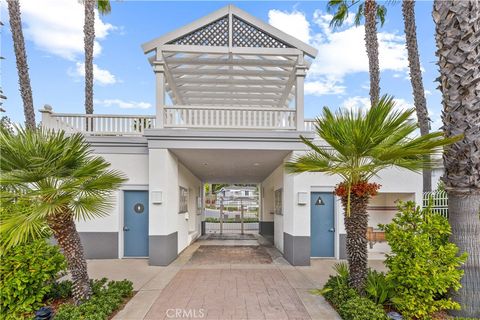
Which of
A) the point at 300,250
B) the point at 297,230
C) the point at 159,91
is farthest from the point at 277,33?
the point at 300,250

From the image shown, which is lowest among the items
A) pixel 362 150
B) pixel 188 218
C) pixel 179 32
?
pixel 188 218

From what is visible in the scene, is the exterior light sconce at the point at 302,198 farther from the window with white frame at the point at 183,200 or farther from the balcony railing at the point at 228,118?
the window with white frame at the point at 183,200

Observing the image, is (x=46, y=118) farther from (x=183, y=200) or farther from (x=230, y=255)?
(x=230, y=255)

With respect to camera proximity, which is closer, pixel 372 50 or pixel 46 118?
pixel 46 118

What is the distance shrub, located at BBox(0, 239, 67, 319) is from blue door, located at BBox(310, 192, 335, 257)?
6.60 meters

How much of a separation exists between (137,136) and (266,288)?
18.3ft

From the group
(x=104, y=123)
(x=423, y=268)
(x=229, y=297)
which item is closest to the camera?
(x=423, y=268)

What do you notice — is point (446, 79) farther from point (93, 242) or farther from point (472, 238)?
point (93, 242)

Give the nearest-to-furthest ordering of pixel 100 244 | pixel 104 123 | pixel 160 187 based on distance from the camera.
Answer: pixel 160 187 < pixel 100 244 < pixel 104 123

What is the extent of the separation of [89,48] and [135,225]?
8.31 meters

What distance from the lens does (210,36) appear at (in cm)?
800

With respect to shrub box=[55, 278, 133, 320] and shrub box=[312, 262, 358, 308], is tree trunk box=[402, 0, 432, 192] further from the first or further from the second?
shrub box=[55, 278, 133, 320]

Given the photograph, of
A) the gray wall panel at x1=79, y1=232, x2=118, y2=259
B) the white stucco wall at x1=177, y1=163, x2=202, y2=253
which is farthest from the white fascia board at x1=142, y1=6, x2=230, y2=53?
the gray wall panel at x1=79, y1=232, x2=118, y2=259

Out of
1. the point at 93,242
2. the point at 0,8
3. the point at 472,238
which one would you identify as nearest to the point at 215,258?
the point at 93,242
